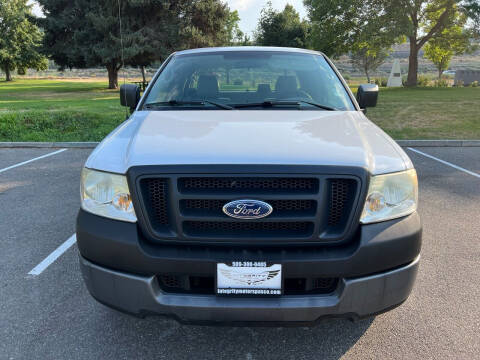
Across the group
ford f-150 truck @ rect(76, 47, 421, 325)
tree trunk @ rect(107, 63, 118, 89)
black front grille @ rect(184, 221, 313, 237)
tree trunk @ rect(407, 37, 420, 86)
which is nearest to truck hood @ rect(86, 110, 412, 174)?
ford f-150 truck @ rect(76, 47, 421, 325)

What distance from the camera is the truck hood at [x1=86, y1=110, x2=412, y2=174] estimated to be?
2143 millimetres

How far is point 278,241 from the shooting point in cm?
209

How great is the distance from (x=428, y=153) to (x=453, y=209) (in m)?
3.70

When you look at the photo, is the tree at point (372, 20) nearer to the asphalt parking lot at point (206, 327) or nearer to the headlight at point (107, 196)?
the asphalt parking lot at point (206, 327)

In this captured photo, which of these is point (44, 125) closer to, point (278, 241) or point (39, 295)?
point (39, 295)

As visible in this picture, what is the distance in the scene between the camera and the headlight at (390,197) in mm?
2143

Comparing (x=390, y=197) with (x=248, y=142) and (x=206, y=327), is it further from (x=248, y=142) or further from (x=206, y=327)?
(x=206, y=327)

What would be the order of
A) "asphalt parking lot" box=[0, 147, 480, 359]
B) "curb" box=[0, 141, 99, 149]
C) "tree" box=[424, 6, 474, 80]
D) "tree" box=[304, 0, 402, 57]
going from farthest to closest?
"tree" box=[424, 6, 474, 80] < "tree" box=[304, 0, 402, 57] < "curb" box=[0, 141, 99, 149] < "asphalt parking lot" box=[0, 147, 480, 359]

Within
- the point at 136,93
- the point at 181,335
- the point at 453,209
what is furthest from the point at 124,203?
the point at 453,209

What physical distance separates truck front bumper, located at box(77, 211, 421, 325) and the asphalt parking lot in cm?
18

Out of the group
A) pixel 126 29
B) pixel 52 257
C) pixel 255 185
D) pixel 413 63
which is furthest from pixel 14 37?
pixel 255 185

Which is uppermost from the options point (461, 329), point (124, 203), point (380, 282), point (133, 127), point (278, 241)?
point (133, 127)

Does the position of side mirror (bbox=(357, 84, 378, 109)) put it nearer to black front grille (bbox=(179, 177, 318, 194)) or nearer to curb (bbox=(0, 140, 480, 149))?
black front grille (bbox=(179, 177, 318, 194))

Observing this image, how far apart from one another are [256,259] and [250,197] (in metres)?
0.31
